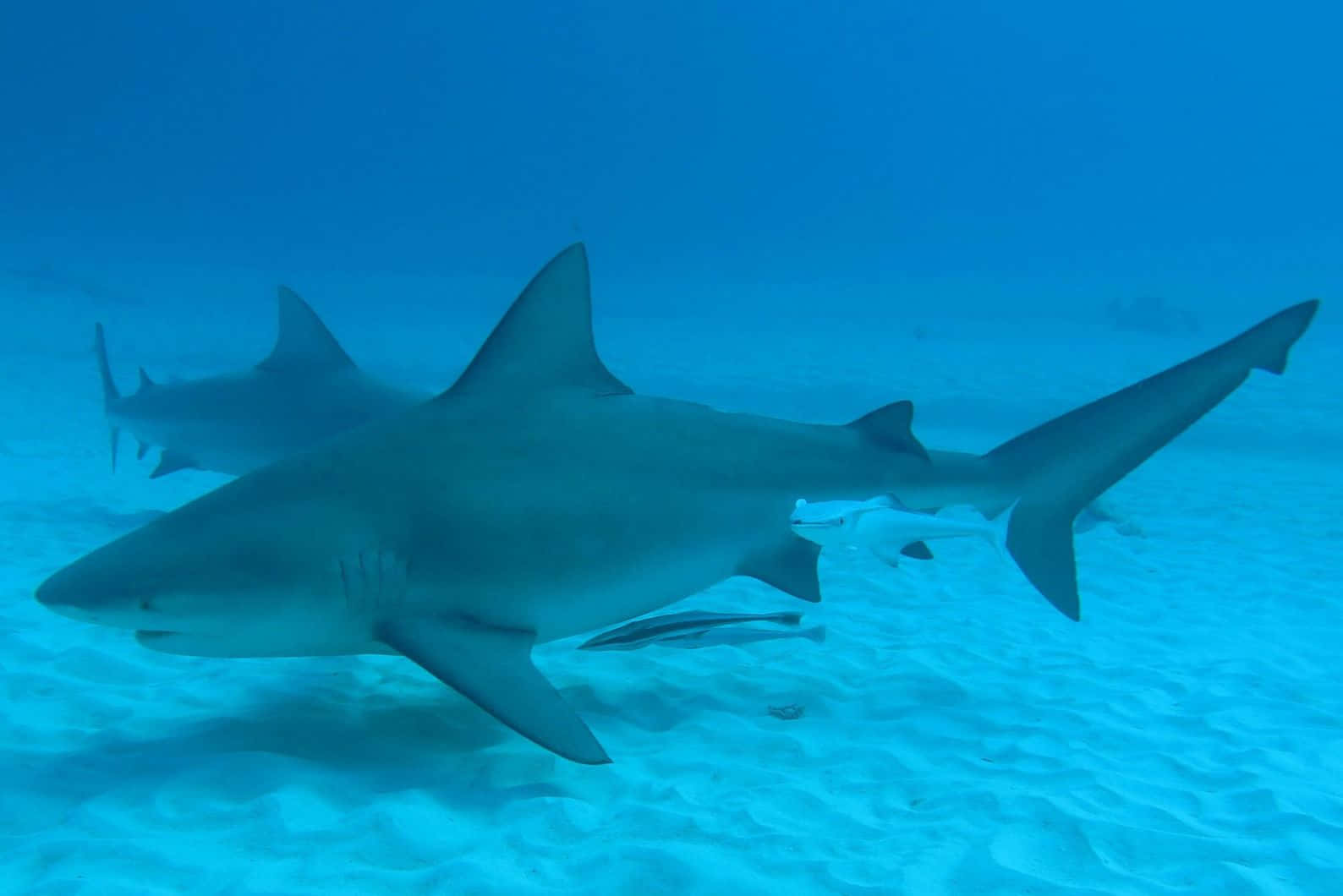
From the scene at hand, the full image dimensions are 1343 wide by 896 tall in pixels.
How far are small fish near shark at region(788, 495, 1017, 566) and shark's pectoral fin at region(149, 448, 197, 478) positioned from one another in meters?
5.83

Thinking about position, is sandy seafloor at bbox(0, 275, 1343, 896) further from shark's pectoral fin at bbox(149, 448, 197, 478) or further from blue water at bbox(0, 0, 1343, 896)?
shark's pectoral fin at bbox(149, 448, 197, 478)

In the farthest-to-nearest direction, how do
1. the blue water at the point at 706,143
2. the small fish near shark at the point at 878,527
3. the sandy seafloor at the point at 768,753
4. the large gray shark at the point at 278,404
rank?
the blue water at the point at 706,143
the large gray shark at the point at 278,404
the small fish near shark at the point at 878,527
the sandy seafloor at the point at 768,753

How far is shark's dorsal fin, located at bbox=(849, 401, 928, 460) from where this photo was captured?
4105 millimetres

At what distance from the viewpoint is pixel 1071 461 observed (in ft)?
13.4

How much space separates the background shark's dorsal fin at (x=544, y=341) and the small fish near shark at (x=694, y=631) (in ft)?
3.46

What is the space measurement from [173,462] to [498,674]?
588 centimetres

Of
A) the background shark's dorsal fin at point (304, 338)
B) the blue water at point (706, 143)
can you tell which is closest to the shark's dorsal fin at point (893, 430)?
the background shark's dorsal fin at point (304, 338)

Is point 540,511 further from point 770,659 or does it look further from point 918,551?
point 770,659

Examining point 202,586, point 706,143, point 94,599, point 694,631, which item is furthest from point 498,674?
point 706,143

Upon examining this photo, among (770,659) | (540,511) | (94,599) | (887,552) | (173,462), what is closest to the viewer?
(94,599)

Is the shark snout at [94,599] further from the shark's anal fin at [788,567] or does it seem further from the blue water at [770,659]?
the shark's anal fin at [788,567]

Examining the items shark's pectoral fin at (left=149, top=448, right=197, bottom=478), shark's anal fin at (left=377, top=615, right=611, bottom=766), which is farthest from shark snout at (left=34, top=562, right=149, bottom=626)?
shark's pectoral fin at (left=149, top=448, right=197, bottom=478)

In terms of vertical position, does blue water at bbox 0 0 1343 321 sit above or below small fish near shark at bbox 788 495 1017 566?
above

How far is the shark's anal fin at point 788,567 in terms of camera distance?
381cm
